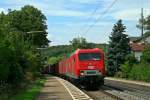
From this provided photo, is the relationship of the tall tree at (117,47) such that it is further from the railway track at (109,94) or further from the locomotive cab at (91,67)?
the railway track at (109,94)

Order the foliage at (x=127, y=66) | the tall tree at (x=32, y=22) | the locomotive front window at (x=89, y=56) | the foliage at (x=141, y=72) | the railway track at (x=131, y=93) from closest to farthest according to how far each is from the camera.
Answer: the railway track at (x=131, y=93)
the locomotive front window at (x=89, y=56)
the foliage at (x=141, y=72)
the foliage at (x=127, y=66)
the tall tree at (x=32, y=22)

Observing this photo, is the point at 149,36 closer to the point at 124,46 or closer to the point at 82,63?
the point at 124,46

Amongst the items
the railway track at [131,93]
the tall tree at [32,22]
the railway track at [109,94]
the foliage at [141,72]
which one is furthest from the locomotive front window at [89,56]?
the tall tree at [32,22]

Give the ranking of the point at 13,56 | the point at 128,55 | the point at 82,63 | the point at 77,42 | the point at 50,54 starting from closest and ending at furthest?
the point at 13,56
the point at 82,63
the point at 128,55
the point at 77,42
the point at 50,54

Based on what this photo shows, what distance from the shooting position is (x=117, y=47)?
3558 inches

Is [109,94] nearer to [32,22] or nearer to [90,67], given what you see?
[90,67]

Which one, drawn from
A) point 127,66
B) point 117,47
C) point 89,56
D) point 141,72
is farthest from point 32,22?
point 89,56

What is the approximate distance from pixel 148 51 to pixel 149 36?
4225 cm

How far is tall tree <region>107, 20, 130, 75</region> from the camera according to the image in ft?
295

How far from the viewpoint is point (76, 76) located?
4138cm

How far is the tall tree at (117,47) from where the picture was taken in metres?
89.9

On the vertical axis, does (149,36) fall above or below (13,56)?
above

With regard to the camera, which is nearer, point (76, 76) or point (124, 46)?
point (76, 76)

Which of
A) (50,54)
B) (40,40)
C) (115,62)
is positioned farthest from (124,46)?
(50,54)
